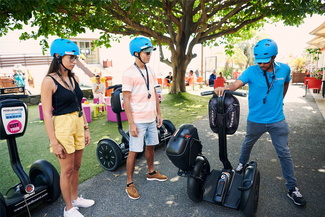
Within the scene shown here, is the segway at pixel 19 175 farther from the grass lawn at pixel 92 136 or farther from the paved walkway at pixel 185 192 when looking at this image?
the grass lawn at pixel 92 136

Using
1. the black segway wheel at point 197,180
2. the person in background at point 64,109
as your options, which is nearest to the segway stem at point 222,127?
the black segway wheel at point 197,180

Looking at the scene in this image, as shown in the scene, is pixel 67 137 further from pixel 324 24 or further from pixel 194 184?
pixel 324 24

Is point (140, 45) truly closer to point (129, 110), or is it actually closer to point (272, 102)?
point (129, 110)

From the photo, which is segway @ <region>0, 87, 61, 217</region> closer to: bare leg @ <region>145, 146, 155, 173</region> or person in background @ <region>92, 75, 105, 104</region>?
bare leg @ <region>145, 146, 155, 173</region>

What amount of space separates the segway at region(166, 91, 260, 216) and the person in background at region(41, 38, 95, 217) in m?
1.07

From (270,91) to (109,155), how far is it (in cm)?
269

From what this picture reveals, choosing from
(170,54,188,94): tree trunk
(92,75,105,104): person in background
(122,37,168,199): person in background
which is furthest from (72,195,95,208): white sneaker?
(170,54,188,94): tree trunk

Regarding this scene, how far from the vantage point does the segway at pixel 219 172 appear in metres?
2.35

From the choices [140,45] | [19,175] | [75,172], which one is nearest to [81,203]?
[75,172]

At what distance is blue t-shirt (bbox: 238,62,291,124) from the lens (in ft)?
8.79

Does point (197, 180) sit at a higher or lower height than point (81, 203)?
higher

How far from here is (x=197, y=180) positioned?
2.62 meters

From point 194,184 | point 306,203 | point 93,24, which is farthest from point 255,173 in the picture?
point 93,24

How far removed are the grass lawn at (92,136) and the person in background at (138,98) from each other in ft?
4.20
